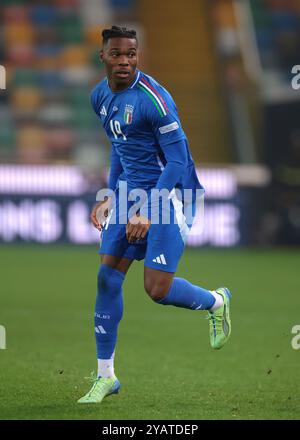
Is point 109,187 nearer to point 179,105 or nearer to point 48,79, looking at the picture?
point 48,79

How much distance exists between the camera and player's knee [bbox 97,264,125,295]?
6004 millimetres

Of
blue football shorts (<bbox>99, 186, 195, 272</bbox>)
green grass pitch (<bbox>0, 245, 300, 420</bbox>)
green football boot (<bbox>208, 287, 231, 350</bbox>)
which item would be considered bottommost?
green grass pitch (<bbox>0, 245, 300, 420</bbox>)

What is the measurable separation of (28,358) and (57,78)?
1223 cm

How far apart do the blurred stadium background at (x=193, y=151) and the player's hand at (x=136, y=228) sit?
5.41 feet

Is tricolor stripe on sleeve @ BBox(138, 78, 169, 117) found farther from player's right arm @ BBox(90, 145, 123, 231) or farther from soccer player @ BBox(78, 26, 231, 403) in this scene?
player's right arm @ BBox(90, 145, 123, 231)

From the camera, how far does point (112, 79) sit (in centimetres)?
600

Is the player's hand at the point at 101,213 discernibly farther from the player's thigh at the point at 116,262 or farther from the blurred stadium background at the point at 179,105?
→ the blurred stadium background at the point at 179,105

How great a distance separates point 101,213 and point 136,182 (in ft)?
1.20

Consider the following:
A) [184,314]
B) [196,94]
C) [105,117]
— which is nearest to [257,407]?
[105,117]

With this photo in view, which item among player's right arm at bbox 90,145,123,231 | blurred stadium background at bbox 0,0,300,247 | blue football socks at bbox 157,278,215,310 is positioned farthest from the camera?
blurred stadium background at bbox 0,0,300,247

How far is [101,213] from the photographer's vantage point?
6398mm

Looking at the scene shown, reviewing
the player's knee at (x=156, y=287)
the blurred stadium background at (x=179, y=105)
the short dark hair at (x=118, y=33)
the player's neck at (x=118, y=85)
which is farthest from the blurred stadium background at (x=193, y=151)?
the short dark hair at (x=118, y=33)

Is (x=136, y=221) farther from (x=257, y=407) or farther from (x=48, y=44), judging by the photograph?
(x=48, y=44)

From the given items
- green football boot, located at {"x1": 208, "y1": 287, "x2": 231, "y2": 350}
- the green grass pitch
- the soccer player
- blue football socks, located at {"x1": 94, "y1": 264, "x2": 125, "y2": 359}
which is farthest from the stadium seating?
blue football socks, located at {"x1": 94, "y1": 264, "x2": 125, "y2": 359}
